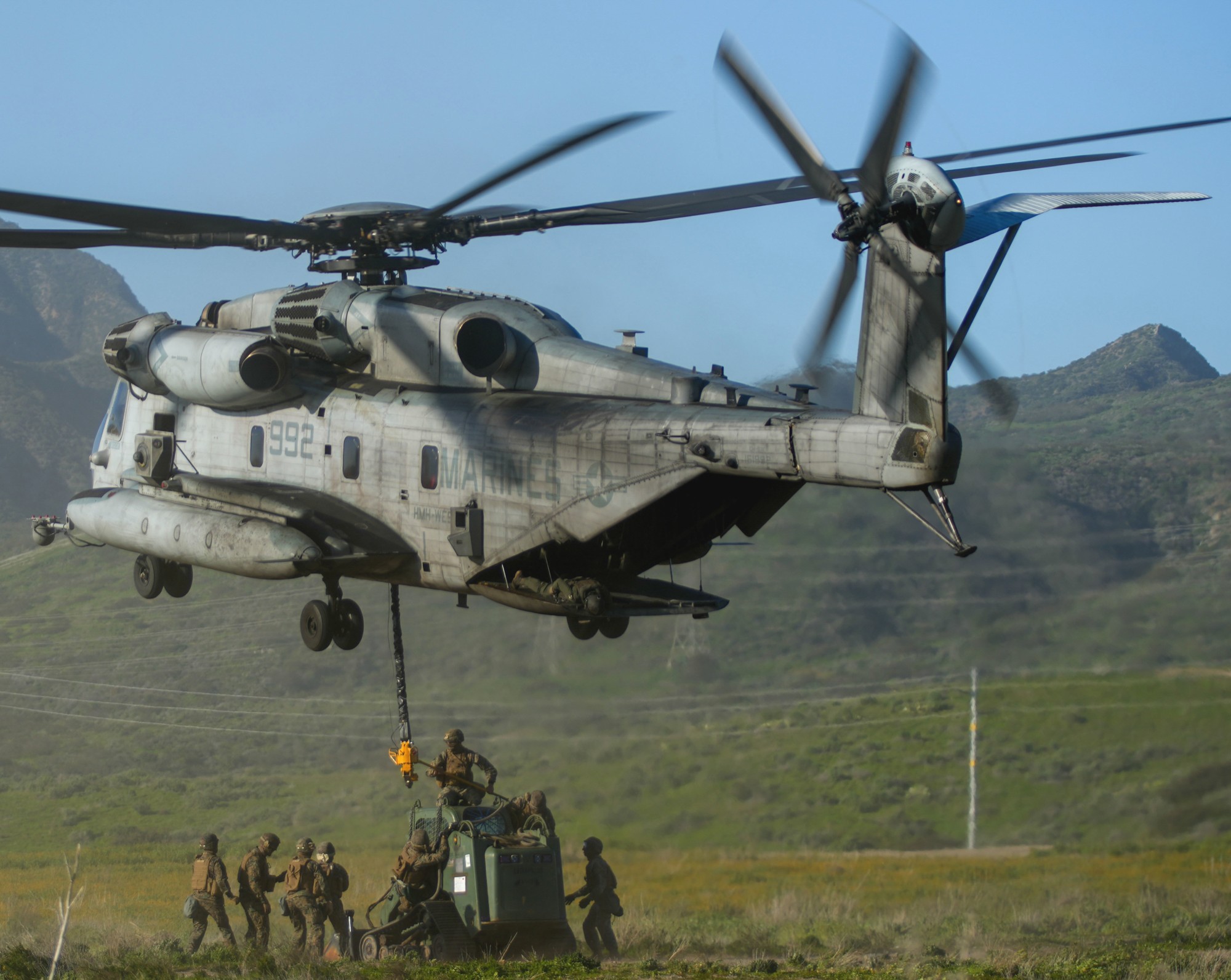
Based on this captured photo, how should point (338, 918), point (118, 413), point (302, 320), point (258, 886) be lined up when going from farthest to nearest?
point (118, 413) → point (258, 886) → point (338, 918) → point (302, 320)

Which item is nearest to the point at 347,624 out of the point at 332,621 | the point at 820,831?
the point at 332,621

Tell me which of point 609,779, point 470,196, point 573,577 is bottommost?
point 609,779

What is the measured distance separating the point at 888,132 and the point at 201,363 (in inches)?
401

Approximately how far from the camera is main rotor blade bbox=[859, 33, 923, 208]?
40.7 feet

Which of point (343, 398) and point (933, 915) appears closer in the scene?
point (343, 398)

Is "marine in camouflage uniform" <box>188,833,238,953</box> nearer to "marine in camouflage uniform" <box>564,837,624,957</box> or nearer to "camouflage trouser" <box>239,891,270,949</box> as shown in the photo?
"camouflage trouser" <box>239,891,270,949</box>

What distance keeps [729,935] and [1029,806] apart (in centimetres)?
943

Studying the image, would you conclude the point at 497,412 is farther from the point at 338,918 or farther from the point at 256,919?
the point at 256,919

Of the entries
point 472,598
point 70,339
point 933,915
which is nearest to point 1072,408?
point 472,598

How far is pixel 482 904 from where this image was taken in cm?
1834

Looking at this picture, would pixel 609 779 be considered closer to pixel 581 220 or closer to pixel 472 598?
pixel 472 598

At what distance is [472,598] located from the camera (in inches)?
1704

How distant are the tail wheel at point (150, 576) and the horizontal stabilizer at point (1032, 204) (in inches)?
465

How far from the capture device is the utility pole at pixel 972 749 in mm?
28812
